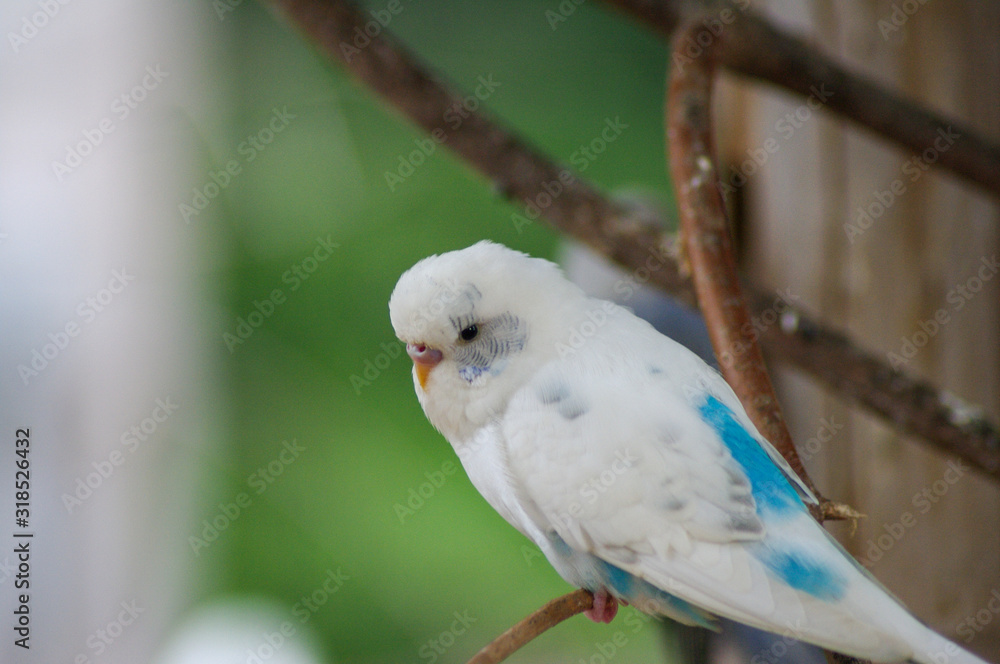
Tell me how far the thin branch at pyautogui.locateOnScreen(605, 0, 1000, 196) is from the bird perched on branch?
0.68 metres

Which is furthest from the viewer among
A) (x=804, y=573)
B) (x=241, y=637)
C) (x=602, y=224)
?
(x=241, y=637)

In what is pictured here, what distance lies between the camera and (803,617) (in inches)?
20.2

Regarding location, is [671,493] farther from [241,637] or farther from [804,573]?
[241,637]

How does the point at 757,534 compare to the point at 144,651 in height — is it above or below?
above

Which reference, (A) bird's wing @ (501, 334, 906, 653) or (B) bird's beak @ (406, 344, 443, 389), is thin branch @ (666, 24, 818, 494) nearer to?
(A) bird's wing @ (501, 334, 906, 653)

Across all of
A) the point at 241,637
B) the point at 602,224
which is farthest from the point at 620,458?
the point at 241,637

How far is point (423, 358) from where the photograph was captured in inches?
23.5

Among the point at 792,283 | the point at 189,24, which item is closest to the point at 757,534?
the point at 792,283

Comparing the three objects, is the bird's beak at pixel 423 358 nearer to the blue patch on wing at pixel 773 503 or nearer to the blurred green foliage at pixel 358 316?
the blue patch on wing at pixel 773 503

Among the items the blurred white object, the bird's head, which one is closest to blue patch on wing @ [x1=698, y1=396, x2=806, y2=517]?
the bird's head

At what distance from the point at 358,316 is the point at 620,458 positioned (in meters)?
1.23

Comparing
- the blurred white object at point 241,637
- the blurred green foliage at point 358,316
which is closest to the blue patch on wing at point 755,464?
the blurred green foliage at point 358,316

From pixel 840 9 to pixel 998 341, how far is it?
681mm

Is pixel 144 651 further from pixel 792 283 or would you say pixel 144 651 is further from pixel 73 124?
pixel 792 283
